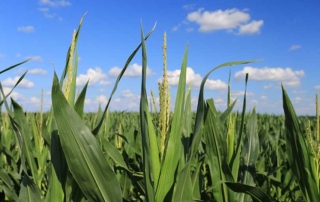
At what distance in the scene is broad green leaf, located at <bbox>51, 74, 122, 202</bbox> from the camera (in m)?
1.15

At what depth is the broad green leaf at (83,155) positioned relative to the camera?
1.15 meters

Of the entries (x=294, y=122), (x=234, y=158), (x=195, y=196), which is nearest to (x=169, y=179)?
(x=195, y=196)

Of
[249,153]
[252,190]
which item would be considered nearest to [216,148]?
[252,190]

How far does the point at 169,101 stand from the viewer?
3.94 ft

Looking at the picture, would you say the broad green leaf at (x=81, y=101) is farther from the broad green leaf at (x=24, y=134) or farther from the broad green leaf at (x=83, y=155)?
the broad green leaf at (x=24, y=134)

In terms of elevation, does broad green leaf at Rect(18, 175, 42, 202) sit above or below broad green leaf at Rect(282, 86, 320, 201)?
below

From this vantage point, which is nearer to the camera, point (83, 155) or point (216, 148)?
point (83, 155)

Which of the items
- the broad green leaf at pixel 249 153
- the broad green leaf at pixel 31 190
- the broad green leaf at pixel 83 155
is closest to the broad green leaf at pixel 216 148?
the broad green leaf at pixel 249 153

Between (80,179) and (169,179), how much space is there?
0.97 ft

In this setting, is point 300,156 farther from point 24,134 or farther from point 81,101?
point 24,134

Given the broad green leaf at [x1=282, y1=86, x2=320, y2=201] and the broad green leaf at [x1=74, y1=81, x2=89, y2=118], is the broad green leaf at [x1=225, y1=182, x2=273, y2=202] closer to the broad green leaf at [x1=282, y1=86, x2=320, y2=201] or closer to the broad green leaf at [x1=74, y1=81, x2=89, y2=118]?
the broad green leaf at [x1=282, y1=86, x2=320, y2=201]

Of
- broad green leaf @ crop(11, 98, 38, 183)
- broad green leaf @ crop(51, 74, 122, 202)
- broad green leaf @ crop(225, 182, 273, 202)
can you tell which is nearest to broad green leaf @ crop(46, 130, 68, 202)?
broad green leaf @ crop(51, 74, 122, 202)

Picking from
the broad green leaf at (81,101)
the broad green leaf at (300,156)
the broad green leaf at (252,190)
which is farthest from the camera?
the broad green leaf at (300,156)

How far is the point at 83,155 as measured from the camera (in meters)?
1.19
